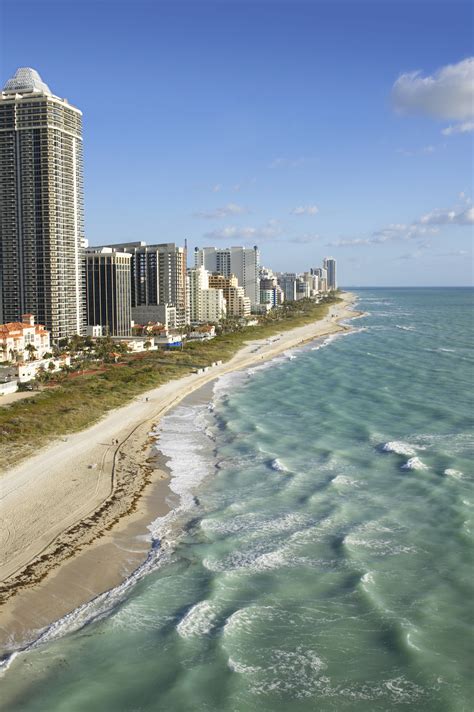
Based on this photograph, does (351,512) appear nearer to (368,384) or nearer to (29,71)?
(368,384)

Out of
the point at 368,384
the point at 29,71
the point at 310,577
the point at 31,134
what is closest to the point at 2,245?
the point at 31,134

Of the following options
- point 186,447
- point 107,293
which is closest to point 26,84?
point 107,293

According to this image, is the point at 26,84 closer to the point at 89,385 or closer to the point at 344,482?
the point at 89,385

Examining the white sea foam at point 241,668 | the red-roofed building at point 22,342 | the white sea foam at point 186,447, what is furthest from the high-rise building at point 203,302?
the white sea foam at point 241,668

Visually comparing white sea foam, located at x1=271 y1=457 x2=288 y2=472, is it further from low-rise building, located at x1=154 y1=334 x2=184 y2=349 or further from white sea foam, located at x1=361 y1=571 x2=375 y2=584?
Answer: low-rise building, located at x1=154 y1=334 x2=184 y2=349

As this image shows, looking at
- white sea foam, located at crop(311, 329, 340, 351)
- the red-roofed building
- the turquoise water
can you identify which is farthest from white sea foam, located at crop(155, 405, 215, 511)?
white sea foam, located at crop(311, 329, 340, 351)

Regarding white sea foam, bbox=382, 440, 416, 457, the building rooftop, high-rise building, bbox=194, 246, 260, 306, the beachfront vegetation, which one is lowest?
white sea foam, bbox=382, 440, 416, 457

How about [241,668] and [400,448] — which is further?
[400,448]
